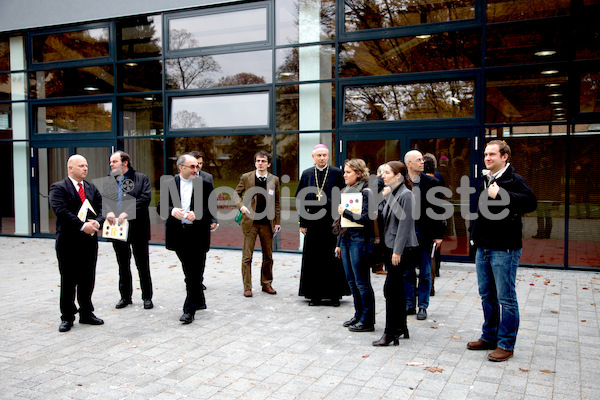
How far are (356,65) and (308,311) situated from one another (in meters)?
6.21

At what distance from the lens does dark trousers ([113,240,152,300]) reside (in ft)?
22.2

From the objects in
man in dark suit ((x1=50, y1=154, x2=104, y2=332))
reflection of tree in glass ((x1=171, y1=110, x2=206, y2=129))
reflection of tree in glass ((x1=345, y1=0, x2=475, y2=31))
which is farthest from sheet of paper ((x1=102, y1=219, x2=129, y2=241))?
reflection of tree in glass ((x1=345, y1=0, x2=475, y2=31))

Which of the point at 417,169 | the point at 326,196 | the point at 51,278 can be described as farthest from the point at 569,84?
the point at 51,278

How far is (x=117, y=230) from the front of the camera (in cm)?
642

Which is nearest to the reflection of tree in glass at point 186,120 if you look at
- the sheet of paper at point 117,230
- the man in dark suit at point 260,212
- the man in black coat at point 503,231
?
the man in dark suit at point 260,212

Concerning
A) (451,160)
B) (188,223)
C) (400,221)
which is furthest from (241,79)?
(400,221)

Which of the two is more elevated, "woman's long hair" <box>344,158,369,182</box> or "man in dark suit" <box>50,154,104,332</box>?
"woman's long hair" <box>344,158,369,182</box>

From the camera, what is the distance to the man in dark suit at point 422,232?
6.18 meters

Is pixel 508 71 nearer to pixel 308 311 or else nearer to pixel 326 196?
pixel 326 196

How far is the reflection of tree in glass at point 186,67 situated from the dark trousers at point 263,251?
5773 mm

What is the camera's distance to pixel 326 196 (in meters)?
6.89

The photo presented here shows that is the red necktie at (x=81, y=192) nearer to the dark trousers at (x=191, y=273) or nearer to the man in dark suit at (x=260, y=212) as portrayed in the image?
the dark trousers at (x=191, y=273)

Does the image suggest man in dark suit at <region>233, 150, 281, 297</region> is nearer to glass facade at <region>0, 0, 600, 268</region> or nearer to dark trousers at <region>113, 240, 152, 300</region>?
dark trousers at <region>113, 240, 152, 300</region>

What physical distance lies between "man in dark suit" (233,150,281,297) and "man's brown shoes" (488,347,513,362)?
358cm
